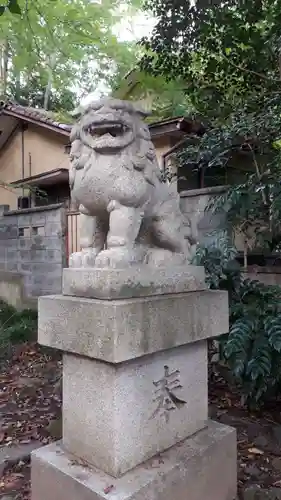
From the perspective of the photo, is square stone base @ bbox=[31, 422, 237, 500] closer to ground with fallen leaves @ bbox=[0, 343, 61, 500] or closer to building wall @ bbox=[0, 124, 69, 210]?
ground with fallen leaves @ bbox=[0, 343, 61, 500]

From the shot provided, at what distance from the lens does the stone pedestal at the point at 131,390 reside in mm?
1663

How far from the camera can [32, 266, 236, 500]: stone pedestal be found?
5.46 ft

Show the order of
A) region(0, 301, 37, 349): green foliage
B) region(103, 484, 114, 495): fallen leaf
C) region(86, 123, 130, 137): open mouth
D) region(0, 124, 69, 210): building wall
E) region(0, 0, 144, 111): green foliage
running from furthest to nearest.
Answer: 1. region(0, 124, 69, 210): building wall
2. region(0, 301, 37, 349): green foliage
3. region(0, 0, 144, 111): green foliage
4. region(86, 123, 130, 137): open mouth
5. region(103, 484, 114, 495): fallen leaf

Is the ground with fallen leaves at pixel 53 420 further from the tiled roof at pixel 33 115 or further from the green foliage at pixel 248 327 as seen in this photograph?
the tiled roof at pixel 33 115

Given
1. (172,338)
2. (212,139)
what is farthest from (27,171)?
(172,338)

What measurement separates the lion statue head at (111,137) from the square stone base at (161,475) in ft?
4.42

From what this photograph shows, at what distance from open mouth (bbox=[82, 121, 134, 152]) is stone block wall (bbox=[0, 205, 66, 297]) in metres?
4.26

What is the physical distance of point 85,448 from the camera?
5.98ft

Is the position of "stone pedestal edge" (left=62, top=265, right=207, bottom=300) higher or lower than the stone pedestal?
higher

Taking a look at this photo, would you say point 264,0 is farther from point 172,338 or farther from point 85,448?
point 85,448

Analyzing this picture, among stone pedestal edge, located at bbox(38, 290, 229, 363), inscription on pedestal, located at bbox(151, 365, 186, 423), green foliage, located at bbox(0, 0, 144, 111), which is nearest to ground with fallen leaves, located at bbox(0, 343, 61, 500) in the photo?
inscription on pedestal, located at bbox(151, 365, 186, 423)

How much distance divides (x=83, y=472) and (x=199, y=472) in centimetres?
60

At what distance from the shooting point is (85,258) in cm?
193

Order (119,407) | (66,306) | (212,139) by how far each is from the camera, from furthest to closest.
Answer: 1. (212,139)
2. (66,306)
3. (119,407)
